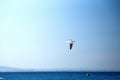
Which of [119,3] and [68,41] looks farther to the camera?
[68,41]

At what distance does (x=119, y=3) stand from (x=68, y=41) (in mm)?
1534

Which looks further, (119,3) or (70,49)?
(70,49)

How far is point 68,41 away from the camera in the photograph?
6.40m

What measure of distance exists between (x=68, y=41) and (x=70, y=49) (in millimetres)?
424

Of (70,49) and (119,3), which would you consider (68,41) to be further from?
(119,3)

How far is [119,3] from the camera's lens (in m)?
5.75

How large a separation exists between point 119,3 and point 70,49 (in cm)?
179

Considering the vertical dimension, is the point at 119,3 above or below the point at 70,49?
above

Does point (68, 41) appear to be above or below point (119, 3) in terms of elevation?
below

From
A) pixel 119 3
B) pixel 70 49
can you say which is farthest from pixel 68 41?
pixel 119 3

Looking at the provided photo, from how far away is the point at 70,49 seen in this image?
677cm
